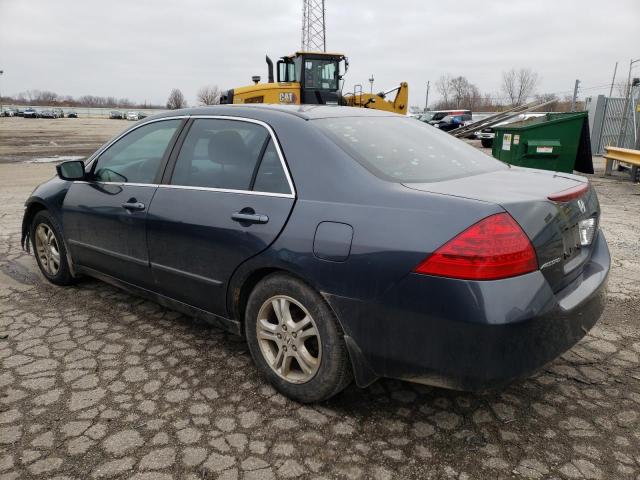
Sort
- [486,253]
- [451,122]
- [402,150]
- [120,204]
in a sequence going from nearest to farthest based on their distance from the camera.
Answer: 1. [486,253]
2. [402,150]
3. [120,204]
4. [451,122]

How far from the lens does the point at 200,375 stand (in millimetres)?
2861

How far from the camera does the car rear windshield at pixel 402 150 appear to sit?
96.3 inches

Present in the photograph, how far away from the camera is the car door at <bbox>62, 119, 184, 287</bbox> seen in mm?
3246

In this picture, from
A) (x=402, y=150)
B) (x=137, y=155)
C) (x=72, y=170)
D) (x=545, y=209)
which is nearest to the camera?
(x=545, y=209)

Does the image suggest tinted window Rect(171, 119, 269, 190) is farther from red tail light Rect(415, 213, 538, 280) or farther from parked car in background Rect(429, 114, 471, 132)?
parked car in background Rect(429, 114, 471, 132)

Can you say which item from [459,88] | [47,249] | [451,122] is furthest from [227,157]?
[459,88]

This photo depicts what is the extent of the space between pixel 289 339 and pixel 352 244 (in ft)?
2.19

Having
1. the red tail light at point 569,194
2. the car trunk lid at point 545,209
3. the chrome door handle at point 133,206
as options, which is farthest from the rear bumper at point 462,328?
the chrome door handle at point 133,206

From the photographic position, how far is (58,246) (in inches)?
162

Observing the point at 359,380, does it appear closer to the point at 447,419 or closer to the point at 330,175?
the point at 447,419

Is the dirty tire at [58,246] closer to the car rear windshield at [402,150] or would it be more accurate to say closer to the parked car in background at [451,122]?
the car rear windshield at [402,150]

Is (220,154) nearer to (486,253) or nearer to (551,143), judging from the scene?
(486,253)

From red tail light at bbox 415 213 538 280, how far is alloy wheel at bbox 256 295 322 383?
0.74 m

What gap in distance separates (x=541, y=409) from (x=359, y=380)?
100cm
